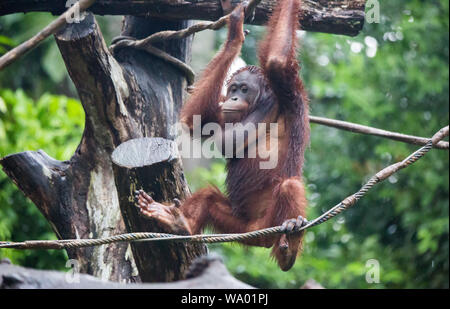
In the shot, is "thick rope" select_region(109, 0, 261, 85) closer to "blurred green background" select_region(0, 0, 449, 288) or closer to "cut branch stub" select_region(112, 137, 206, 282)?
"cut branch stub" select_region(112, 137, 206, 282)

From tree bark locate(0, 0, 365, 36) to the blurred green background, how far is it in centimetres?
260

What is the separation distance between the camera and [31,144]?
630 cm

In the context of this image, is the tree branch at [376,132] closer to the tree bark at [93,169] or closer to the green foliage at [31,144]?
the tree bark at [93,169]

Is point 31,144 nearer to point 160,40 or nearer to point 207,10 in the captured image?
point 160,40

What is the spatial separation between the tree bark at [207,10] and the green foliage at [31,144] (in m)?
1.95

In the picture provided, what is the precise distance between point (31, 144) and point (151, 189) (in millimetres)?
3001

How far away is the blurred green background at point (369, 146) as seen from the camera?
8.20 metres

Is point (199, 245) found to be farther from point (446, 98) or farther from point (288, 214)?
point (446, 98)

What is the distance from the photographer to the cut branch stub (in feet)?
12.0

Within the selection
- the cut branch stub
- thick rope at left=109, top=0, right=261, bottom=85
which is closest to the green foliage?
thick rope at left=109, top=0, right=261, bottom=85

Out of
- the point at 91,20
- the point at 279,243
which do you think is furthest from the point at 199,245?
the point at 91,20

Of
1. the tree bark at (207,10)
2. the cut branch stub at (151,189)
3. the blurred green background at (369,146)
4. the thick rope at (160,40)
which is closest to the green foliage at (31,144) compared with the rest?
the blurred green background at (369,146)

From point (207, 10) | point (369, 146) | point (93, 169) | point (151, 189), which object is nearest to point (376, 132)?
point (207, 10)

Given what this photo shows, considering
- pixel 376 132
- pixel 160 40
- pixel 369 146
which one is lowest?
pixel 369 146
